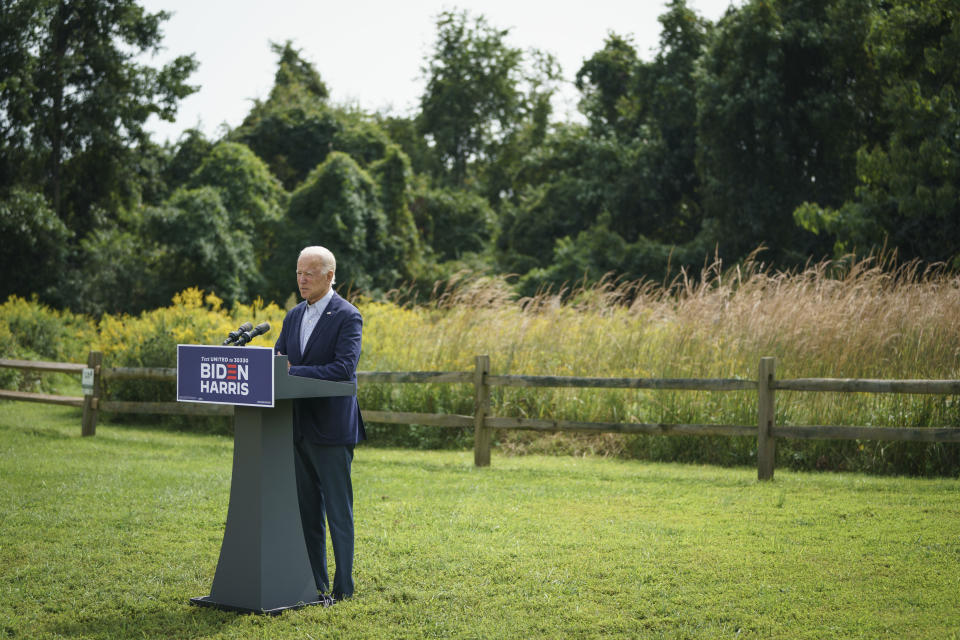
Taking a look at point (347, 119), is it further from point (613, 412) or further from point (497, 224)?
point (613, 412)

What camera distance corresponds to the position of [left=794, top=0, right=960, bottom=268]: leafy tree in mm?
17062

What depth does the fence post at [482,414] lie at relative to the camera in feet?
34.3

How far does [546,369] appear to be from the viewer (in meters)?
12.6

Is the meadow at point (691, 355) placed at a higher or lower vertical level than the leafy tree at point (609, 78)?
lower

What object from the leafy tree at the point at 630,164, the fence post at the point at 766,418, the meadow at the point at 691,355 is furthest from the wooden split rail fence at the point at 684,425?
the leafy tree at the point at 630,164

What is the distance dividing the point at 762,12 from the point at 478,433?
1760cm

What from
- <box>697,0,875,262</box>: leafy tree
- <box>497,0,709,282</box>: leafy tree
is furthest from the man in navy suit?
<box>497,0,709,282</box>: leafy tree

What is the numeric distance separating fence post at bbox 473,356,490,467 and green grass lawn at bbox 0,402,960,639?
0.77 ft

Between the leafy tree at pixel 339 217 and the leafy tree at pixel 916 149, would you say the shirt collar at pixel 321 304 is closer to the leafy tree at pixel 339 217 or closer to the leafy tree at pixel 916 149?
the leafy tree at pixel 916 149

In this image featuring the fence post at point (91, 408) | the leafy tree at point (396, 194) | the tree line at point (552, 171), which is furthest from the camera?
the leafy tree at point (396, 194)

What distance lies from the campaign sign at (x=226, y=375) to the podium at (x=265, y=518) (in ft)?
0.49

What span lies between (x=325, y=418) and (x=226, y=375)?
22.9 inches

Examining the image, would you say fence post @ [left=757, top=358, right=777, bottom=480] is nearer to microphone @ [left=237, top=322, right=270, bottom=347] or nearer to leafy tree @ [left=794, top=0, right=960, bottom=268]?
microphone @ [left=237, top=322, right=270, bottom=347]

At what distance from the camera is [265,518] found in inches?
192
